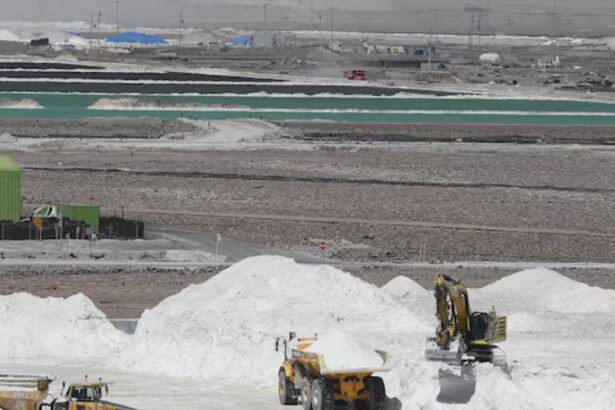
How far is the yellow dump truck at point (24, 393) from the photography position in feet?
103

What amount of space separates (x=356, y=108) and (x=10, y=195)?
84169 millimetres

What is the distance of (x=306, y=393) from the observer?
110 feet

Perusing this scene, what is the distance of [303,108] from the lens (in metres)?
144

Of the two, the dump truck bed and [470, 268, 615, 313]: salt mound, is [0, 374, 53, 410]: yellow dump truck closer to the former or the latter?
the dump truck bed

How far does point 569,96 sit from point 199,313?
5180 inches

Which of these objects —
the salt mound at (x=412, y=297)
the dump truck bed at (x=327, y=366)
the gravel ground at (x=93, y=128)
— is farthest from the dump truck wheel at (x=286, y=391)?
the gravel ground at (x=93, y=128)

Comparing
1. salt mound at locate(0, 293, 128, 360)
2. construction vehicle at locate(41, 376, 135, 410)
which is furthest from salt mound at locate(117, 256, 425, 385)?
construction vehicle at locate(41, 376, 135, 410)

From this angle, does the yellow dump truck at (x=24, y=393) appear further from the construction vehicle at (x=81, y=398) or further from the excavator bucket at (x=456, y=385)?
the excavator bucket at (x=456, y=385)

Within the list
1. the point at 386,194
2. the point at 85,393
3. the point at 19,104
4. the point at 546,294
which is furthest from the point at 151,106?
the point at 85,393

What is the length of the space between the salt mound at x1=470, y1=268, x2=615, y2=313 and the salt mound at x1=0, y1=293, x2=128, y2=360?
11.8 meters

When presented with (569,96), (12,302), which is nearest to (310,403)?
(12,302)

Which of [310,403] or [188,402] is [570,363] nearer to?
[310,403]

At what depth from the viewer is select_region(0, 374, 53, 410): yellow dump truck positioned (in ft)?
103

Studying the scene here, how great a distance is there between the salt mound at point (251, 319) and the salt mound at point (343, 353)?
2.96 metres
